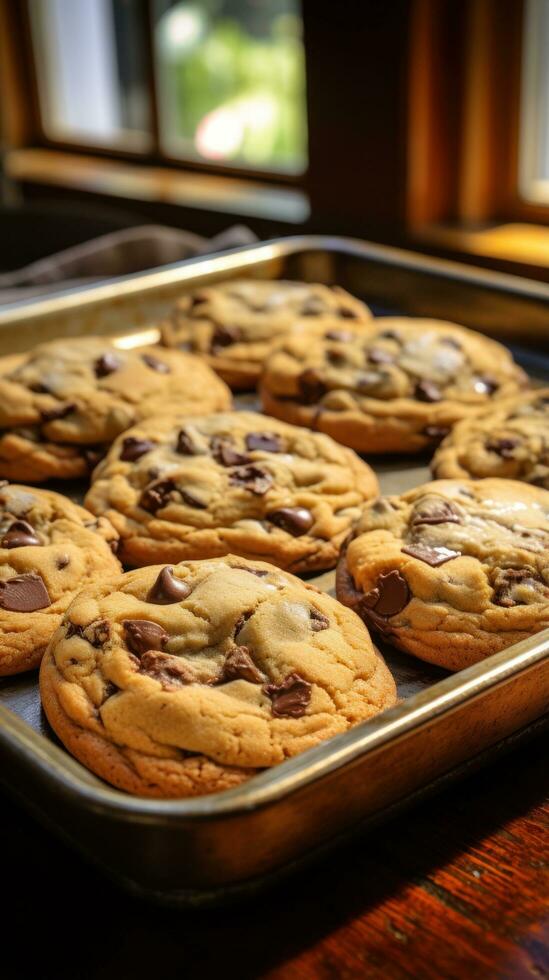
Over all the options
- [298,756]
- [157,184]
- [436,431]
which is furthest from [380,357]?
[157,184]

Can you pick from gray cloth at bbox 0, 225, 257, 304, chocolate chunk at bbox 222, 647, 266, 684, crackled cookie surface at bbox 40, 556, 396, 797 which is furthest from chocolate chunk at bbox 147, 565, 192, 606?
gray cloth at bbox 0, 225, 257, 304

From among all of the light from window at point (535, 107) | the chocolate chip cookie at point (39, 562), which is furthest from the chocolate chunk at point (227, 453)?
the light from window at point (535, 107)

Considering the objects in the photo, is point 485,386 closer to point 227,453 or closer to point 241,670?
point 227,453

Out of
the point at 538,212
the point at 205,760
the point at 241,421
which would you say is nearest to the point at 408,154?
the point at 538,212

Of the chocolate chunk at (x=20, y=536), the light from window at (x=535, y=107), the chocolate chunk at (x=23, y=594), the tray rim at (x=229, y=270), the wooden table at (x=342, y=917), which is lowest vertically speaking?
the wooden table at (x=342, y=917)

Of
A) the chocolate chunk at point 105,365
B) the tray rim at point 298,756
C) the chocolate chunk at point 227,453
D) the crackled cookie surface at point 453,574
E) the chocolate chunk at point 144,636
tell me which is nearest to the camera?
the tray rim at point 298,756

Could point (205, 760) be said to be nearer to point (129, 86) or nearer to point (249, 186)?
point (249, 186)

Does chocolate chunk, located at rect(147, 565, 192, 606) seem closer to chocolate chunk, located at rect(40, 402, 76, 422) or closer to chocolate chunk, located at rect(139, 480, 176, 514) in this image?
chocolate chunk, located at rect(139, 480, 176, 514)

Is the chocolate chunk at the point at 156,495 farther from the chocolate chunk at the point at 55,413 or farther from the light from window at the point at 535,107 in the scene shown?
the light from window at the point at 535,107
